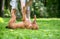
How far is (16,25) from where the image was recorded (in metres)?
7.23

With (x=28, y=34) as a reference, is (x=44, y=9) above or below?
below

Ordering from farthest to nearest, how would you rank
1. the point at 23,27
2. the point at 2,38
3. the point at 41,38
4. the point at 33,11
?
the point at 33,11 → the point at 23,27 → the point at 41,38 → the point at 2,38

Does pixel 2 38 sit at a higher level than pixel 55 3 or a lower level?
higher

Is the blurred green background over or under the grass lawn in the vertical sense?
under

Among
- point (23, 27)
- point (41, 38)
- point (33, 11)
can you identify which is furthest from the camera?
point (33, 11)

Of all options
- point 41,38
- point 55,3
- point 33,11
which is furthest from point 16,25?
point 55,3

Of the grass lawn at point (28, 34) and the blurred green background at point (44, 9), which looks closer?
the grass lawn at point (28, 34)

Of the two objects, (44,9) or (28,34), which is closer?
(28,34)

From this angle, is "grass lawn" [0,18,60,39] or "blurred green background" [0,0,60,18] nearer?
"grass lawn" [0,18,60,39]

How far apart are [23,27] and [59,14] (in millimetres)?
20449

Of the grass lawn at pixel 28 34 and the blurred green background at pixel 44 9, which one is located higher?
the grass lawn at pixel 28 34

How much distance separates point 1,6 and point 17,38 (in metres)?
16.5

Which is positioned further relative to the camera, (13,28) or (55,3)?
(55,3)

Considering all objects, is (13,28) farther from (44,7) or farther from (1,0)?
(44,7)
